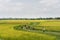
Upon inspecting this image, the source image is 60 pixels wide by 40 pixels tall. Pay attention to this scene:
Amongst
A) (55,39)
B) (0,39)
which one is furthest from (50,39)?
(0,39)

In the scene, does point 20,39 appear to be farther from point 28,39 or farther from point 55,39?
point 55,39

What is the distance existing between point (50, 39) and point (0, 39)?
27.7 feet

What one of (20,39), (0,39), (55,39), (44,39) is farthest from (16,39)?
(55,39)

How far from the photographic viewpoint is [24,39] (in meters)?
31.2

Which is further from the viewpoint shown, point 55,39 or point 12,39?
point 55,39

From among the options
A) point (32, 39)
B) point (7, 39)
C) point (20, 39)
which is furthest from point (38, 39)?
point (7, 39)

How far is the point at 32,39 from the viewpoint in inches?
1230

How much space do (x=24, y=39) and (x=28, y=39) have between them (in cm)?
66

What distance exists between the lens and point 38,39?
31.4 meters

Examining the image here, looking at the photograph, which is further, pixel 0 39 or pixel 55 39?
pixel 55 39

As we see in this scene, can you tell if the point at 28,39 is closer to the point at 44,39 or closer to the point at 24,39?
the point at 24,39

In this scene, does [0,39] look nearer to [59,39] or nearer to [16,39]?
[16,39]

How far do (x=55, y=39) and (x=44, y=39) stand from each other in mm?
2444

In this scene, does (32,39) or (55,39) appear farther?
(55,39)
